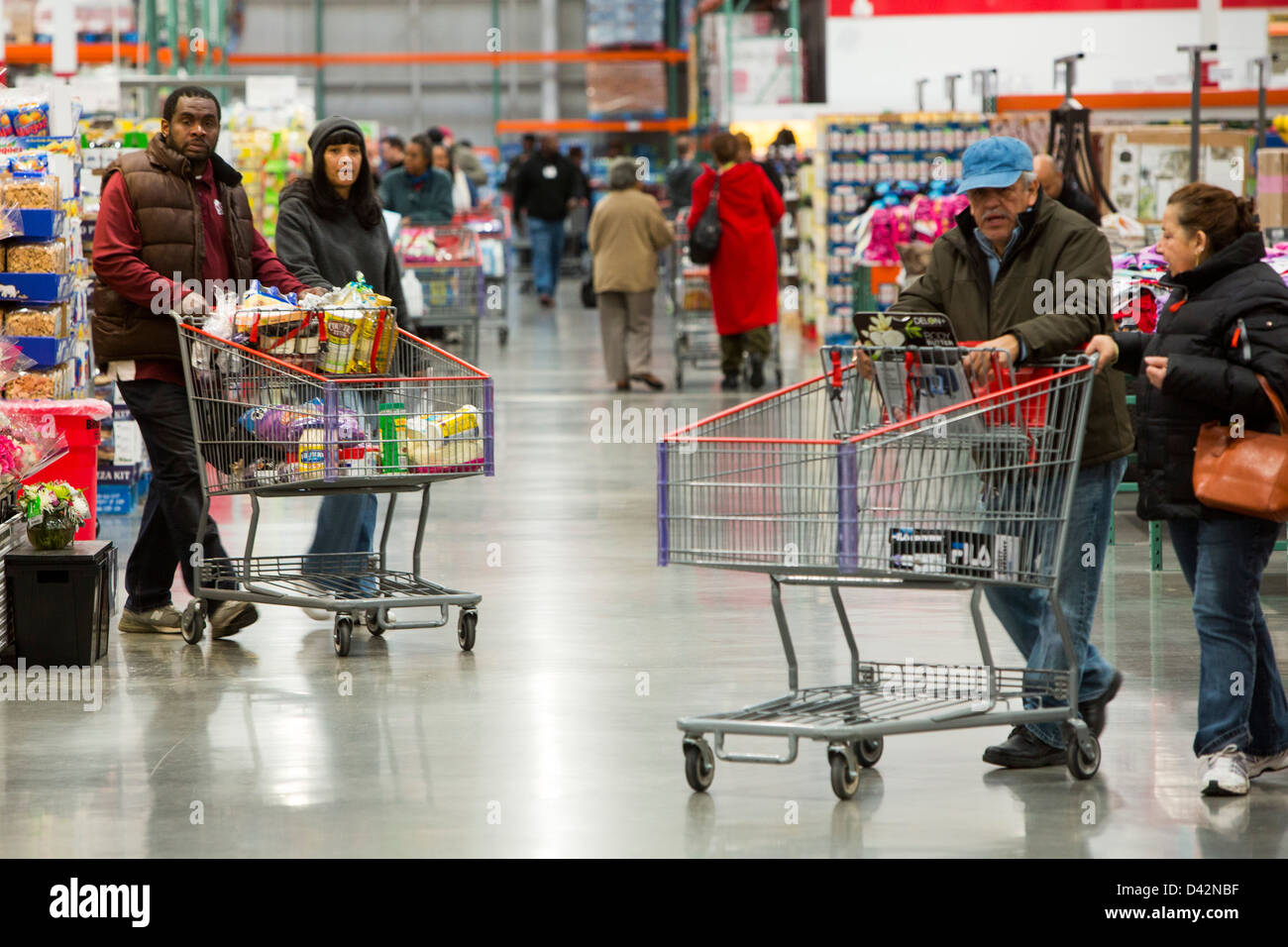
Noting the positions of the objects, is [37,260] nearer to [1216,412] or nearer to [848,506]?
[848,506]

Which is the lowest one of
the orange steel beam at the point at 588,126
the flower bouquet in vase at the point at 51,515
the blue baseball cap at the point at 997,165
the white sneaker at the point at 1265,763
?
the white sneaker at the point at 1265,763

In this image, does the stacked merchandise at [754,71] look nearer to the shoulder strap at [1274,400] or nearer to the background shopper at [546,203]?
the background shopper at [546,203]

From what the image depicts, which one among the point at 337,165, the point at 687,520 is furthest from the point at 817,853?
the point at 337,165

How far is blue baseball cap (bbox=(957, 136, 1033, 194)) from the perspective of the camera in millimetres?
4559

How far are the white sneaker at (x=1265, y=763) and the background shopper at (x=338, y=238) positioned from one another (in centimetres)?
325

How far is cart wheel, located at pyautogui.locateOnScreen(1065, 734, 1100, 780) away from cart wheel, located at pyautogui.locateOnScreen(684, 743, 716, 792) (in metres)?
0.88

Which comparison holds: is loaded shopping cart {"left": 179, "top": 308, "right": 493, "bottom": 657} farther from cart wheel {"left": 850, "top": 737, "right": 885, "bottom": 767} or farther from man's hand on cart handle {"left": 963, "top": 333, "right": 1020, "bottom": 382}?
man's hand on cart handle {"left": 963, "top": 333, "right": 1020, "bottom": 382}

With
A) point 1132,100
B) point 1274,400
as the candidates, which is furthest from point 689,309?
point 1274,400

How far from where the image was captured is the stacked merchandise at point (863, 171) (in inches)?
569

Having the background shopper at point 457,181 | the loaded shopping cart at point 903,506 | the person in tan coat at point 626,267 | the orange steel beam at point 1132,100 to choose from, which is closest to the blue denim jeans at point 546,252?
the background shopper at point 457,181

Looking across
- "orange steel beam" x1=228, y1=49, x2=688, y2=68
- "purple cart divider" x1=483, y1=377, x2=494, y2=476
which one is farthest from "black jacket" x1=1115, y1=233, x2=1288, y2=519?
"orange steel beam" x1=228, y1=49, x2=688, y2=68

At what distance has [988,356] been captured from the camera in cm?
436

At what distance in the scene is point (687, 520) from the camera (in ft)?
14.5

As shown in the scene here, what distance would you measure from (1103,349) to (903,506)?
62cm
